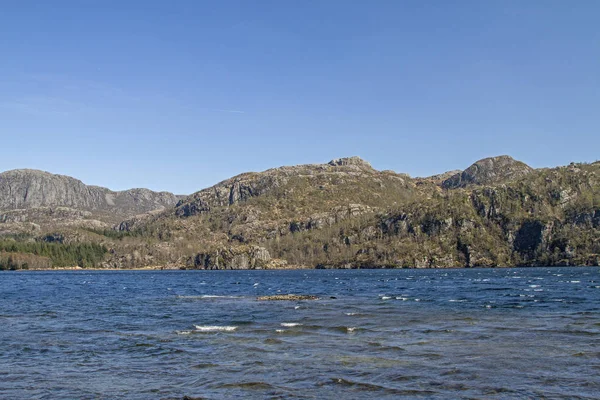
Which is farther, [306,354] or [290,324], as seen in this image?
[290,324]

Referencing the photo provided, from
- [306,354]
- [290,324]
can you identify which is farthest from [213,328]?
[306,354]

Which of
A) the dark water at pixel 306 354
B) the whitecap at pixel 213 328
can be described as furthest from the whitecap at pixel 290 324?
the whitecap at pixel 213 328

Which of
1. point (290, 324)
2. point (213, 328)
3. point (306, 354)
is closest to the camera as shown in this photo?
point (306, 354)

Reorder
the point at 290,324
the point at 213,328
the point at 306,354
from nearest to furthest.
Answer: the point at 306,354 < the point at 213,328 < the point at 290,324

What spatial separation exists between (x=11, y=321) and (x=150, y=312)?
15159 millimetres

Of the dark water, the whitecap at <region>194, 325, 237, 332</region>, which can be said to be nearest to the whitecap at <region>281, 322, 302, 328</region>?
the dark water

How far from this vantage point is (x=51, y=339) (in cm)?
4578

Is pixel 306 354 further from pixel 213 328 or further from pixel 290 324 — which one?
pixel 213 328

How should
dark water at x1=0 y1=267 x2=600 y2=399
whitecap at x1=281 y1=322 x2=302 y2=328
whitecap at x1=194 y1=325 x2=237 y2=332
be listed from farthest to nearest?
whitecap at x1=281 y1=322 x2=302 y2=328
whitecap at x1=194 y1=325 x2=237 y2=332
dark water at x1=0 y1=267 x2=600 y2=399

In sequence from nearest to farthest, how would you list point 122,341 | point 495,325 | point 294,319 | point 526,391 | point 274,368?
point 526,391 < point 274,368 < point 122,341 < point 495,325 < point 294,319

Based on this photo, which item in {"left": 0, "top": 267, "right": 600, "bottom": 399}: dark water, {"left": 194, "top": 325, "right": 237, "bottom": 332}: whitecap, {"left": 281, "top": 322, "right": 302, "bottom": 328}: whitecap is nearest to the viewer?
{"left": 0, "top": 267, "right": 600, "bottom": 399}: dark water

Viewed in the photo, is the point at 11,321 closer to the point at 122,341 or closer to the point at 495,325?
the point at 122,341

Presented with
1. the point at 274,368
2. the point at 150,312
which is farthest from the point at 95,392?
the point at 150,312

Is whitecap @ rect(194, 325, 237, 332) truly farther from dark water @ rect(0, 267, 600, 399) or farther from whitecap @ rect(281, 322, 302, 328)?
whitecap @ rect(281, 322, 302, 328)
